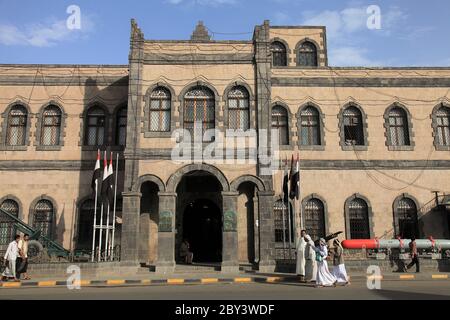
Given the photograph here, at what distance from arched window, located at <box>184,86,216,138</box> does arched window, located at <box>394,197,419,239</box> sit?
10.9 metres

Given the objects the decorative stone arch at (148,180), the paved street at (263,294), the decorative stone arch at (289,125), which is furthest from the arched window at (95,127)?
the paved street at (263,294)

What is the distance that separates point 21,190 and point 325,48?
21566 millimetres

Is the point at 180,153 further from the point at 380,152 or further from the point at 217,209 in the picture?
the point at 380,152

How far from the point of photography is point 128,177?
62.7 feet

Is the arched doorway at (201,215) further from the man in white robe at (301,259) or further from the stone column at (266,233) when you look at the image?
the man in white robe at (301,259)

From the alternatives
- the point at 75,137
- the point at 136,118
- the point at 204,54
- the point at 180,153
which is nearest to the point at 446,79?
the point at 204,54

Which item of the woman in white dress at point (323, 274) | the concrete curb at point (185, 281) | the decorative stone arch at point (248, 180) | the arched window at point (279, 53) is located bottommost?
the concrete curb at point (185, 281)

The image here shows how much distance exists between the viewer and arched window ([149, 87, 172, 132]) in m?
20.2

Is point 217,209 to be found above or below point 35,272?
above

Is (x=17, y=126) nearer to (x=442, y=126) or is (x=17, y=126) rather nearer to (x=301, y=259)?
(x=301, y=259)

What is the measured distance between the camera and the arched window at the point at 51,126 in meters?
22.7

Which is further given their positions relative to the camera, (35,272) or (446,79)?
(446,79)

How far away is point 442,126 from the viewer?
75.3ft

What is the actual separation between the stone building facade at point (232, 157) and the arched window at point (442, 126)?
57mm
